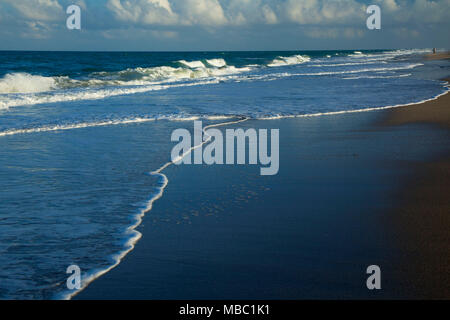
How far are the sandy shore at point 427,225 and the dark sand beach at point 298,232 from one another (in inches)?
0.4

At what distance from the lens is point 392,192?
19.8ft

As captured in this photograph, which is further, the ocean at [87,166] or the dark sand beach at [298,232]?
the ocean at [87,166]

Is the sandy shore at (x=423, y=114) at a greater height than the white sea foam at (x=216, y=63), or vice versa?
the white sea foam at (x=216, y=63)

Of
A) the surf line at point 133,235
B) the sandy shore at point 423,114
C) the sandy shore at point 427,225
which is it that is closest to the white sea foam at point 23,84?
the sandy shore at point 423,114

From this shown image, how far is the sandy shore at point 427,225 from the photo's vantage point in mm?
3711

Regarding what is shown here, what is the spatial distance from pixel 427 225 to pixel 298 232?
1.21m

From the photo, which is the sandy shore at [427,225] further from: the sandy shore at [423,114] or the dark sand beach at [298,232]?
the sandy shore at [423,114]

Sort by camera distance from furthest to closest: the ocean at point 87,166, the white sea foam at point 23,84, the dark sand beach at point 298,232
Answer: the white sea foam at point 23,84
the ocean at point 87,166
the dark sand beach at point 298,232

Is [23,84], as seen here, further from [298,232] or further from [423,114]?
[298,232]

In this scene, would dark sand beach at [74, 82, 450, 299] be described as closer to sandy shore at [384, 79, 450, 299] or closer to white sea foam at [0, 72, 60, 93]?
sandy shore at [384, 79, 450, 299]

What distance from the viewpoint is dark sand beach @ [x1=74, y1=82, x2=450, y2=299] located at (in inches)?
146
